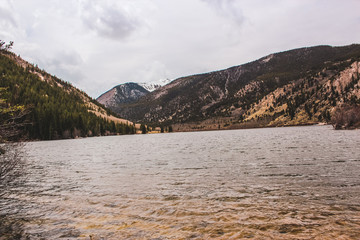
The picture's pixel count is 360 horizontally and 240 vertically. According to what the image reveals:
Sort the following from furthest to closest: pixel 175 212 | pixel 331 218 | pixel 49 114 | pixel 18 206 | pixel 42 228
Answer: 1. pixel 49 114
2. pixel 18 206
3. pixel 175 212
4. pixel 42 228
5. pixel 331 218

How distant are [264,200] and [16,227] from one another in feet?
49.0

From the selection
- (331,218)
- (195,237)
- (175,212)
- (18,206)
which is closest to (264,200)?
(331,218)

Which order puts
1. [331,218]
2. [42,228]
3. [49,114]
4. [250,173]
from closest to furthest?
[331,218], [42,228], [250,173], [49,114]

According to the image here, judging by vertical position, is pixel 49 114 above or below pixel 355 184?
above

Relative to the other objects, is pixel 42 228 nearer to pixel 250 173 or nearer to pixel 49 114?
pixel 250 173

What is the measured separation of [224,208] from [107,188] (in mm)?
11850

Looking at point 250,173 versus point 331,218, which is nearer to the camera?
point 331,218

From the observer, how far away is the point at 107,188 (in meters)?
20.6

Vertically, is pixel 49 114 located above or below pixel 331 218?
above

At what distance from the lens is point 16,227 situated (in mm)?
12266


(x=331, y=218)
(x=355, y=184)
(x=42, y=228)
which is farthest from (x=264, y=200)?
(x=42, y=228)

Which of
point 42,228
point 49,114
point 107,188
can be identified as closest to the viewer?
point 42,228

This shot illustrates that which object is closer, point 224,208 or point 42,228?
point 42,228

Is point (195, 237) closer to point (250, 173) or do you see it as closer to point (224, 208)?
point (224, 208)
